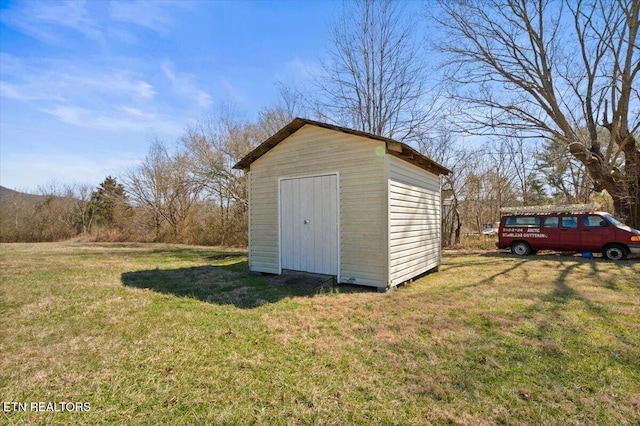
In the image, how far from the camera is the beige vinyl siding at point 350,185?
560cm

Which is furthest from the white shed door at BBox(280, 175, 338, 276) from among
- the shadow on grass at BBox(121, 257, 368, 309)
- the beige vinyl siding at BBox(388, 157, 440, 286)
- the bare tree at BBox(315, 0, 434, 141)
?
the bare tree at BBox(315, 0, 434, 141)

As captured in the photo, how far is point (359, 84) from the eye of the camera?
13.0 metres

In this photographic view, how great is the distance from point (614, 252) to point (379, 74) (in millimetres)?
10423

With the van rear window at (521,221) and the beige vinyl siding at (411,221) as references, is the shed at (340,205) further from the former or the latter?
the van rear window at (521,221)

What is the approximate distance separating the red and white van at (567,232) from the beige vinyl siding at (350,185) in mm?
8141

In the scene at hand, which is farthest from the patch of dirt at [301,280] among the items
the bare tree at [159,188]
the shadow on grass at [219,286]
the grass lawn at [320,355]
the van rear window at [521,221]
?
the bare tree at [159,188]

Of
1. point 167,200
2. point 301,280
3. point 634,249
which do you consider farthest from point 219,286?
point 167,200

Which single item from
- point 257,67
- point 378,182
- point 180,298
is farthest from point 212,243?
point 378,182

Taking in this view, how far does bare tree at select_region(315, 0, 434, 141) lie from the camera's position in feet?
40.2

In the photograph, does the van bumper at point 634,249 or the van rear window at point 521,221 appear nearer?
the van bumper at point 634,249

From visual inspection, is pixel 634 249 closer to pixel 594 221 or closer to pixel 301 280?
pixel 594 221

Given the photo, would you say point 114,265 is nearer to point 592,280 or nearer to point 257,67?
point 257,67

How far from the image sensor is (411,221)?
6.53m

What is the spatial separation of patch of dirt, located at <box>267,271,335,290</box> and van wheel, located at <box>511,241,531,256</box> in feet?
28.2
